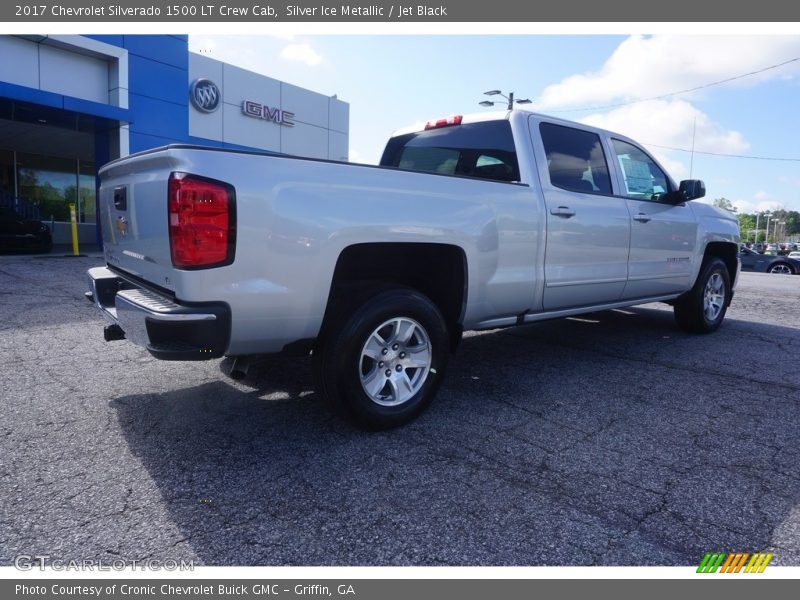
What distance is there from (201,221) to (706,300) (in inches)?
221

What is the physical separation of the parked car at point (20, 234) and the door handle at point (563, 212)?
50.5ft

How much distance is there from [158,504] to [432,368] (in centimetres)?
166

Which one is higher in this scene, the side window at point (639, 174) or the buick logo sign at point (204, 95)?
the buick logo sign at point (204, 95)

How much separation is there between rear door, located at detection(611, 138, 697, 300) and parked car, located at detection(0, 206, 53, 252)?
1538 centimetres

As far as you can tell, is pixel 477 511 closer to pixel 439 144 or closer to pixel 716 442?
pixel 716 442

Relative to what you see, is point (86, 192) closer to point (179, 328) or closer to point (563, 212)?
point (563, 212)

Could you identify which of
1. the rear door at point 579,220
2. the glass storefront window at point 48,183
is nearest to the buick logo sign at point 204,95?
the glass storefront window at point 48,183

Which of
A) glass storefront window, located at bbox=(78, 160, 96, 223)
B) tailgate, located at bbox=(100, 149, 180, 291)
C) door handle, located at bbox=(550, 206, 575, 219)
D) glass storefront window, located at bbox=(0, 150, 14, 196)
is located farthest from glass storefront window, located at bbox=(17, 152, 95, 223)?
door handle, located at bbox=(550, 206, 575, 219)

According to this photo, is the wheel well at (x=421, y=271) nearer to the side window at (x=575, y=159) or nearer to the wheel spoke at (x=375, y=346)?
the wheel spoke at (x=375, y=346)

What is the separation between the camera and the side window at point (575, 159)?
14.3ft

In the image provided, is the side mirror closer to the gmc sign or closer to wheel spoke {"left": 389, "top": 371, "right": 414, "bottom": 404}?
wheel spoke {"left": 389, "top": 371, "right": 414, "bottom": 404}

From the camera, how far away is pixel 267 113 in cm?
2173

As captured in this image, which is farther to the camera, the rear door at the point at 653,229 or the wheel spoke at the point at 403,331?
the rear door at the point at 653,229

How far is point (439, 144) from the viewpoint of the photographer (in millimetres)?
4762
